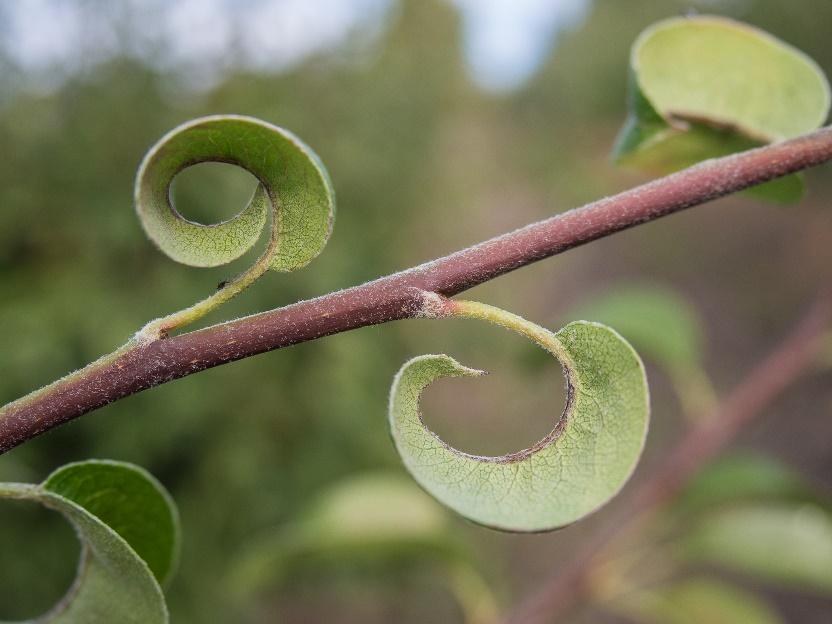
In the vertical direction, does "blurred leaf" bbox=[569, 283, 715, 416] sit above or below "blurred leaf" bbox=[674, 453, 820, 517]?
above

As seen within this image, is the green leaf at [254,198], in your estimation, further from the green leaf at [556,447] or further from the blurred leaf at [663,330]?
the blurred leaf at [663,330]

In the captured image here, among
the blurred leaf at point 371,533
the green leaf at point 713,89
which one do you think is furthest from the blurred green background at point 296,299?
the green leaf at point 713,89

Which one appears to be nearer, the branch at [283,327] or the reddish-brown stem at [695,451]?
the branch at [283,327]

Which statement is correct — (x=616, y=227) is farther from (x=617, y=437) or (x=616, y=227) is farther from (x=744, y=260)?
(x=744, y=260)

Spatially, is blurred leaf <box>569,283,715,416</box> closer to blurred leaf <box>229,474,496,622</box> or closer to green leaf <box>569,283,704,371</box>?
green leaf <box>569,283,704,371</box>

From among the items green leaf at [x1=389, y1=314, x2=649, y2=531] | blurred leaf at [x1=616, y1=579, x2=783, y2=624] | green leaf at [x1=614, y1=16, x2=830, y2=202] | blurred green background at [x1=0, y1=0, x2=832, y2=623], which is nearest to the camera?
green leaf at [x1=389, y1=314, x2=649, y2=531]

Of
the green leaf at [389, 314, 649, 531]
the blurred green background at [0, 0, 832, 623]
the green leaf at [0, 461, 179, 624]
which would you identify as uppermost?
the green leaf at [389, 314, 649, 531]

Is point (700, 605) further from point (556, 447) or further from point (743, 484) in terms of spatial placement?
point (556, 447)

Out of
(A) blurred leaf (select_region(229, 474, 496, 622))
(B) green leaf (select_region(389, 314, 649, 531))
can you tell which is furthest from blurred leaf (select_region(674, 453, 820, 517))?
(B) green leaf (select_region(389, 314, 649, 531))
